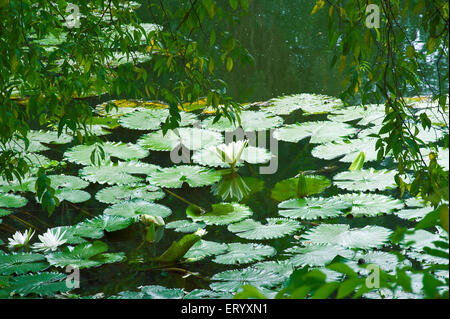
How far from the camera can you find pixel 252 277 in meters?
2.37

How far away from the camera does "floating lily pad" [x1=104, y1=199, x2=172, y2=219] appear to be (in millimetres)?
2996

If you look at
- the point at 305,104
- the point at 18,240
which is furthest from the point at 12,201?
the point at 305,104

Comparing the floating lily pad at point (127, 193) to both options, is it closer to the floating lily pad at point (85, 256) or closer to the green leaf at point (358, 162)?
the floating lily pad at point (85, 256)

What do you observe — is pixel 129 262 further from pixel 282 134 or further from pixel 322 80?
pixel 322 80

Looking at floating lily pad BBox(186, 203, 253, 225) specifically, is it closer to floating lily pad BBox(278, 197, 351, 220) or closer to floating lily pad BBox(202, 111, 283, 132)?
floating lily pad BBox(278, 197, 351, 220)

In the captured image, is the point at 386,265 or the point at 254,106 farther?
the point at 254,106

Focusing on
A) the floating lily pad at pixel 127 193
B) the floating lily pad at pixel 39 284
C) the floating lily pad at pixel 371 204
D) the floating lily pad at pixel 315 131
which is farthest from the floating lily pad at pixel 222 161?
the floating lily pad at pixel 39 284

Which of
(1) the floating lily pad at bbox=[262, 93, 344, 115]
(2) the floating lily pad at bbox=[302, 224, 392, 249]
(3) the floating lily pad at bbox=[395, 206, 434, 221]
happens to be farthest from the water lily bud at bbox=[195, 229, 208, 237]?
(1) the floating lily pad at bbox=[262, 93, 344, 115]

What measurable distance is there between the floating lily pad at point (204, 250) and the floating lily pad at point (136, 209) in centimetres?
39

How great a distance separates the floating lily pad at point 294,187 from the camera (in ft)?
10.4

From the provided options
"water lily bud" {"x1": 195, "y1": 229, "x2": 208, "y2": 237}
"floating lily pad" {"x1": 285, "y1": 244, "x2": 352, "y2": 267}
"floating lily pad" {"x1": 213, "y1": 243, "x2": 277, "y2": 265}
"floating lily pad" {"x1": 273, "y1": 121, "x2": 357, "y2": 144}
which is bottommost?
"floating lily pad" {"x1": 213, "y1": 243, "x2": 277, "y2": 265}

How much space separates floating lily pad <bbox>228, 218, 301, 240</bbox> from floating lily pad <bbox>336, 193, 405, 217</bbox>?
35 cm
